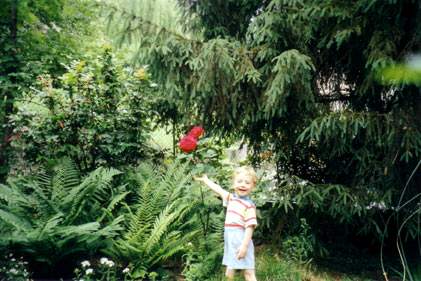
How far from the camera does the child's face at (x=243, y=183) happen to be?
11.4 feet

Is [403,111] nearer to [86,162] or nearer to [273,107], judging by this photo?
[273,107]

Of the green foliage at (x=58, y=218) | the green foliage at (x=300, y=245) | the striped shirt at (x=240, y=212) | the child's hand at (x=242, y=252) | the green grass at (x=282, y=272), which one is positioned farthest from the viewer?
the green foliage at (x=300, y=245)

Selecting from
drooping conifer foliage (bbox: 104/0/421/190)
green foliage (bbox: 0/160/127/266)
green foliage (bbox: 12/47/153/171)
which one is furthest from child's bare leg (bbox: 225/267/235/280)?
green foliage (bbox: 12/47/153/171)

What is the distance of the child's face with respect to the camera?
3.49 m

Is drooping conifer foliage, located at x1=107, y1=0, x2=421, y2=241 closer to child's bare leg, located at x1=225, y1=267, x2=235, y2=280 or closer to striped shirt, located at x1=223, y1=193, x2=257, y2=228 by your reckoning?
striped shirt, located at x1=223, y1=193, x2=257, y2=228

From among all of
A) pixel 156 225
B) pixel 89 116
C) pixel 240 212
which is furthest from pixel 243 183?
pixel 89 116

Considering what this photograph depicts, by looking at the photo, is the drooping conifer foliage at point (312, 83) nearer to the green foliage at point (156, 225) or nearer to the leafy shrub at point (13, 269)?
the green foliage at point (156, 225)

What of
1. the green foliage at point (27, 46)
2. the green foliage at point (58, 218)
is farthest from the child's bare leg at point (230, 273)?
the green foliage at point (27, 46)

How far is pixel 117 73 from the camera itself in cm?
551

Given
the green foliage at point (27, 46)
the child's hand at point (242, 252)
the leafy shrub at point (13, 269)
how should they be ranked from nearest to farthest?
the child's hand at point (242, 252), the leafy shrub at point (13, 269), the green foliage at point (27, 46)

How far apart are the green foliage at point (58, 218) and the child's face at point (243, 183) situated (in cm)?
131

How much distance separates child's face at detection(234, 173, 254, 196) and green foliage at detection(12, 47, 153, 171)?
2.27 metres

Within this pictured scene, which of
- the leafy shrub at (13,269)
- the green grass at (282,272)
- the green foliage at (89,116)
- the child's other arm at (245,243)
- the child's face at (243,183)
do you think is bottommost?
the leafy shrub at (13,269)

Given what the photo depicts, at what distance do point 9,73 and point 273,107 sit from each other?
3.17m
